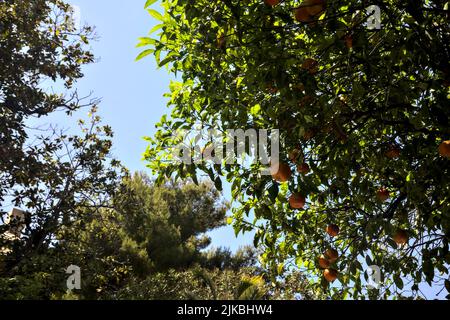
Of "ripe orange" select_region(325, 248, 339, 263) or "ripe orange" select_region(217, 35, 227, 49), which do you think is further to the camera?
"ripe orange" select_region(325, 248, 339, 263)

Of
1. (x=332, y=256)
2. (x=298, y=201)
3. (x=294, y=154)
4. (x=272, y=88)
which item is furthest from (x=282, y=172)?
(x=332, y=256)

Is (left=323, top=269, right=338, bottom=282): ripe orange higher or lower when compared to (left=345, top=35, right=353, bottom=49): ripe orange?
lower

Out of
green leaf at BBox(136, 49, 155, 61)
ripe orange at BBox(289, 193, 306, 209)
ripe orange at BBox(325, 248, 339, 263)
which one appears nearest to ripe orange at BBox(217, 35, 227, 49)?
green leaf at BBox(136, 49, 155, 61)

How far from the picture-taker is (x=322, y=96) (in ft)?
8.71

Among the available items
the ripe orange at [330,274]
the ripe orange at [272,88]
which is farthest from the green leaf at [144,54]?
the ripe orange at [330,274]

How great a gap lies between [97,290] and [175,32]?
9.61 metres

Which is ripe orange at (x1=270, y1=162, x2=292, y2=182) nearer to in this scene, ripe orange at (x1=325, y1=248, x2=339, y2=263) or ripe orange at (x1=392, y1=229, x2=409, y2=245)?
ripe orange at (x1=325, y1=248, x2=339, y2=263)

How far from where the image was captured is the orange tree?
2486mm

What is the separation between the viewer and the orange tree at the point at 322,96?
249 centimetres

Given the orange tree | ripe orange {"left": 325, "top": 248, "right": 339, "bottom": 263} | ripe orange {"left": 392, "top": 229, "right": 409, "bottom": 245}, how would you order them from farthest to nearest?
ripe orange {"left": 325, "top": 248, "right": 339, "bottom": 263}, ripe orange {"left": 392, "top": 229, "right": 409, "bottom": 245}, the orange tree
